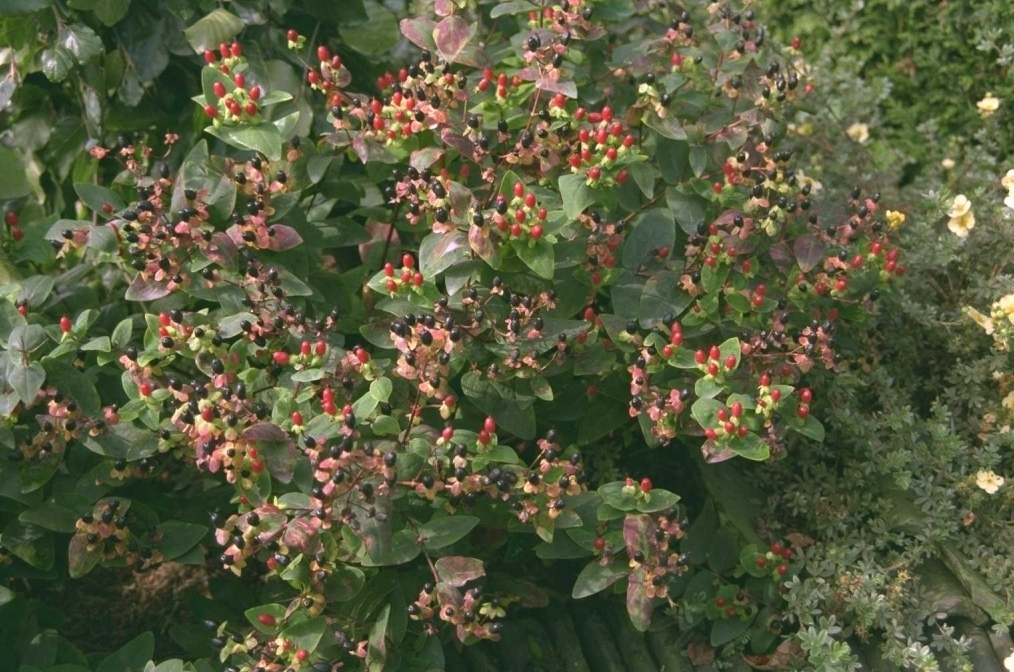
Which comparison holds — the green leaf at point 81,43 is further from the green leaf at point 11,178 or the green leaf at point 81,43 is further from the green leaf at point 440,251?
the green leaf at point 440,251

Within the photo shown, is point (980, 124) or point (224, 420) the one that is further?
point (980, 124)

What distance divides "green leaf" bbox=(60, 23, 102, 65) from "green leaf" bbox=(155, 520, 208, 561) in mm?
1236

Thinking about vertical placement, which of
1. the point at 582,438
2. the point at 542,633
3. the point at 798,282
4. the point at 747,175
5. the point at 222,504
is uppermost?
the point at 747,175

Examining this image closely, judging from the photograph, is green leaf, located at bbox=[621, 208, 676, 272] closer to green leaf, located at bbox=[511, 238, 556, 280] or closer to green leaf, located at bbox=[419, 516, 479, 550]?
green leaf, located at bbox=[511, 238, 556, 280]

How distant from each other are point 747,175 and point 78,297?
1680 millimetres

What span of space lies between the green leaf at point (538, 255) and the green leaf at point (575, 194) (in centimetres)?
10

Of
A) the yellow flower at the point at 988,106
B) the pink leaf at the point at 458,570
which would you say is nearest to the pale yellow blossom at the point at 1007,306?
the yellow flower at the point at 988,106

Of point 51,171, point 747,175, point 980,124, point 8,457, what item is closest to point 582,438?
point 747,175

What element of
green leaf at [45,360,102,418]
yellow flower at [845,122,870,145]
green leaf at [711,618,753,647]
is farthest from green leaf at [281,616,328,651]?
yellow flower at [845,122,870,145]

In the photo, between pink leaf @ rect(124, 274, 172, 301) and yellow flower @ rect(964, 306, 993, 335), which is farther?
yellow flower @ rect(964, 306, 993, 335)

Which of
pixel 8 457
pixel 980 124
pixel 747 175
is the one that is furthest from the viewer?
pixel 980 124

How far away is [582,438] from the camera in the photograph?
277 cm

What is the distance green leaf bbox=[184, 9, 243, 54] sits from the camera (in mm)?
2934

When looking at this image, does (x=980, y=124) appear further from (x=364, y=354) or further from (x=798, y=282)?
(x=364, y=354)
